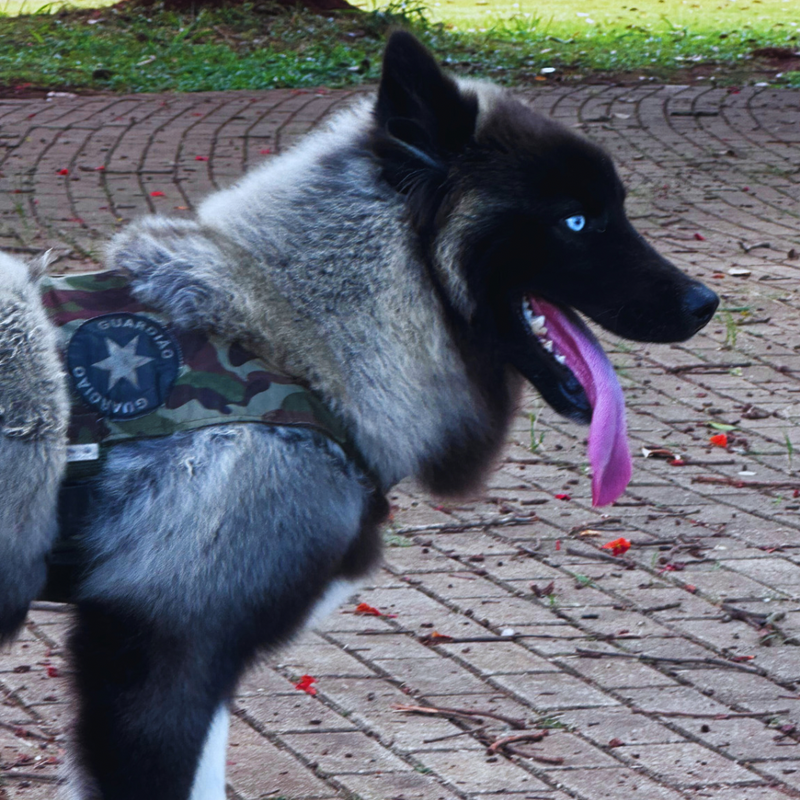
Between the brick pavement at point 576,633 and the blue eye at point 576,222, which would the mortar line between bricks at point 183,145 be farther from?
the blue eye at point 576,222

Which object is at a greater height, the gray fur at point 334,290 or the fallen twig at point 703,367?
the gray fur at point 334,290

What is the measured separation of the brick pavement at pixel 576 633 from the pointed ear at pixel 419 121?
140 centimetres

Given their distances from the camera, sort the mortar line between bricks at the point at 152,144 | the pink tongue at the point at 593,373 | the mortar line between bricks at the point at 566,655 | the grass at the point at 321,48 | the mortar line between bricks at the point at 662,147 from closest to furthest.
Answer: the pink tongue at the point at 593,373 → the mortar line between bricks at the point at 566,655 → the mortar line between bricks at the point at 152,144 → the mortar line between bricks at the point at 662,147 → the grass at the point at 321,48

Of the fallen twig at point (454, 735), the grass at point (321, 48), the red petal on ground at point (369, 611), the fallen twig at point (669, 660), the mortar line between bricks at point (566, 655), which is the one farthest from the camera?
the grass at point (321, 48)

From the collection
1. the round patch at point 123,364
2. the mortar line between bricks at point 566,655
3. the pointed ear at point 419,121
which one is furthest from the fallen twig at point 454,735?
the pointed ear at point 419,121

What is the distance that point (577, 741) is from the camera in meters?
3.29

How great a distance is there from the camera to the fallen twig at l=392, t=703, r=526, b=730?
11.1 feet

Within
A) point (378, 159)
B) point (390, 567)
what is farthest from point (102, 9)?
point (378, 159)

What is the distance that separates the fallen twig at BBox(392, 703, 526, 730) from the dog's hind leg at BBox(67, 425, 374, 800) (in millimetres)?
965

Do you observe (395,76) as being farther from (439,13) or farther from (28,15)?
(439,13)

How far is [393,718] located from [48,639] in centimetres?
125

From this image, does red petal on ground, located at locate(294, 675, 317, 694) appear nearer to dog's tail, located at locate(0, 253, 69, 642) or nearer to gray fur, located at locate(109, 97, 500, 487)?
gray fur, located at locate(109, 97, 500, 487)

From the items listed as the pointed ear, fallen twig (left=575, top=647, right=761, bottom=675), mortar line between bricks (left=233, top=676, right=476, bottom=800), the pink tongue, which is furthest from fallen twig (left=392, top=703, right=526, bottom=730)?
the pointed ear

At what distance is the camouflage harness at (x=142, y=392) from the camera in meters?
2.55
